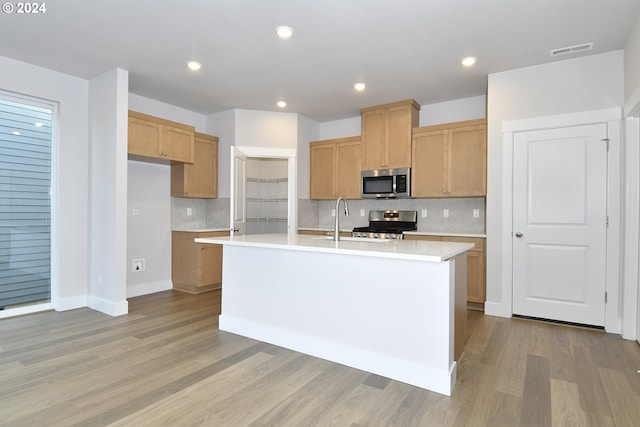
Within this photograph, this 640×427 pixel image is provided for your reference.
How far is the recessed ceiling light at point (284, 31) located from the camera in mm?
2965

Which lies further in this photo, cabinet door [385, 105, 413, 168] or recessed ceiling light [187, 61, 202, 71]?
cabinet door [385, 105, 413, 168]

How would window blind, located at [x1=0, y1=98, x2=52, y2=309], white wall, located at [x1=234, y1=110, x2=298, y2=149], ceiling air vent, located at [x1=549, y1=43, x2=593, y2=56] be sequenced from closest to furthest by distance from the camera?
1. ceiling air vent, located at [x1=549, y1=43, x2=593, y2=56]
2. window blind, located at [x1=0, y1=98, x2=52, y2=309]
3. white wall, located at [x1=234, y1=110, x2=298, y2=149]

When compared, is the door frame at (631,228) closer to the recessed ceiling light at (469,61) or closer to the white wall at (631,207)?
the white wall at (631,207)

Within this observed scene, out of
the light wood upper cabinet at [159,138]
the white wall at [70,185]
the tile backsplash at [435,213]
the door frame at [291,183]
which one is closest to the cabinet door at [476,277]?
the tile backsplash at [435,213]

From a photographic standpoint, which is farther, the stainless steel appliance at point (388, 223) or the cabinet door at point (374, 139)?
the cabinet door at point (374, 139)

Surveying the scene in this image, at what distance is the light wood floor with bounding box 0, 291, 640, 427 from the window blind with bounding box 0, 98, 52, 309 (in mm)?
578

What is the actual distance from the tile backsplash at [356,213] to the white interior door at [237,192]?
37.1 inches

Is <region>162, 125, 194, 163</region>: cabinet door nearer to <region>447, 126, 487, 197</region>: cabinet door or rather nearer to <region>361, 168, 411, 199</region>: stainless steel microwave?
<region>361, 168, 411, 199</region>: stainless steel microwave

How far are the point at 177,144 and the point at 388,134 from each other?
2.88 m

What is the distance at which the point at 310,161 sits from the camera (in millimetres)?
5773

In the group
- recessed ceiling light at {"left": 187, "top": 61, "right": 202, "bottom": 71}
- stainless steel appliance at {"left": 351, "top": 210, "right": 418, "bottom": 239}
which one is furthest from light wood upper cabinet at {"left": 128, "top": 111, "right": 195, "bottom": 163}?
stainless steel appliance at {"left": 351, "top": 210, "right": 418, "bottom": 239}

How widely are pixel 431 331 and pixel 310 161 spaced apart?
3.97 m

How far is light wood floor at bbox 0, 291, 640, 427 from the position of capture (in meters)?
1.91

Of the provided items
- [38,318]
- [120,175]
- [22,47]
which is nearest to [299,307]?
[120,175]
